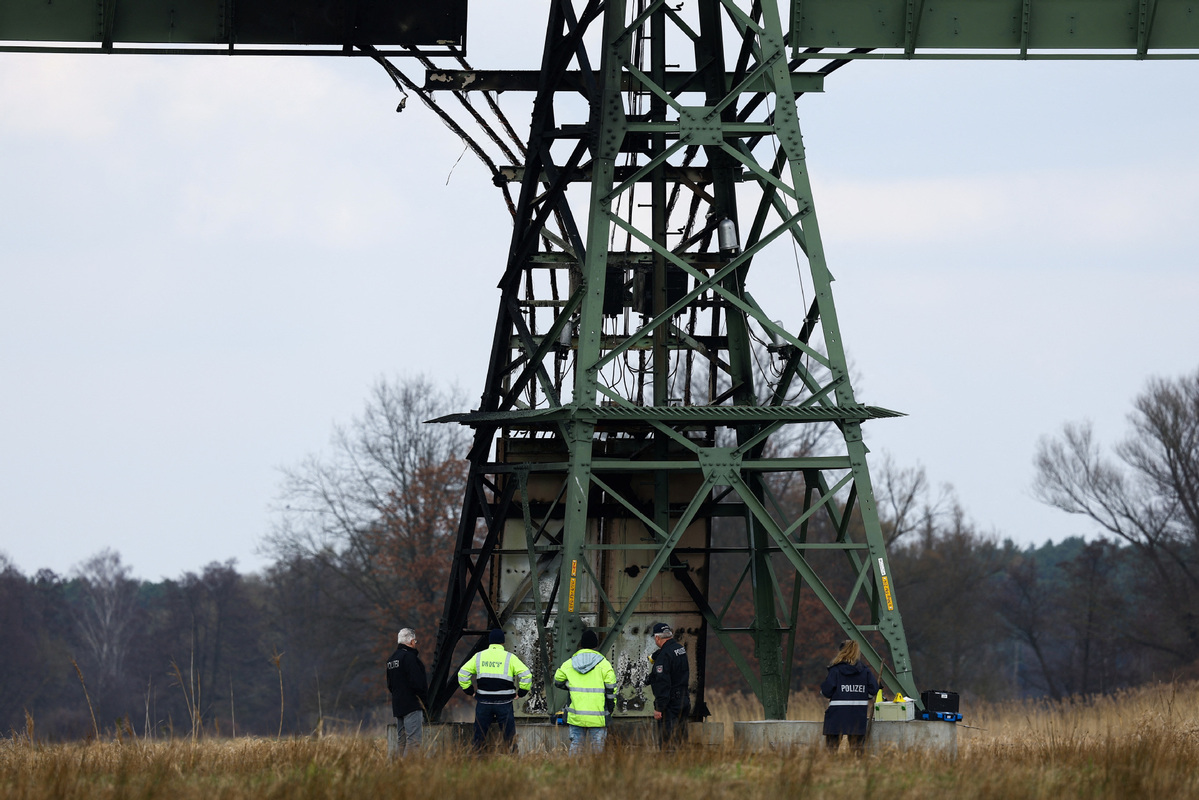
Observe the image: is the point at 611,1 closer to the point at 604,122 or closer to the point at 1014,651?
the point at 604,122

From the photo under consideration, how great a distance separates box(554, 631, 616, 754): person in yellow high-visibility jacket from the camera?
43.3 ft

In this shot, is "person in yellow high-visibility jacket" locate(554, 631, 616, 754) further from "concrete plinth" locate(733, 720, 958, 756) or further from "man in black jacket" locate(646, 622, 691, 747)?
"concrete plinth" locate(733, 720, 958, 756)

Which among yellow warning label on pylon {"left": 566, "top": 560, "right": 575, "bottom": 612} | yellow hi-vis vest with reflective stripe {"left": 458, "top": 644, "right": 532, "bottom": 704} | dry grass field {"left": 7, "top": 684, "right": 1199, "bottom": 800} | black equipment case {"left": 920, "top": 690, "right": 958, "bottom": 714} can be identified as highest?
yellow warning label on pylon {"left": 566, "top": 560, "right": 575, "bottom": 612}

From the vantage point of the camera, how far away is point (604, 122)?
1577cm

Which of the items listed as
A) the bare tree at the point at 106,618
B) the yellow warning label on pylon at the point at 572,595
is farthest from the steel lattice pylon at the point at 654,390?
the bare tree at the point at 106,618

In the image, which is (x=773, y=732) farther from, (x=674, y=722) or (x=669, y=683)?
(x=669, y=683)

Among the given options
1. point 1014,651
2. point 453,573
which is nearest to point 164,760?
point 453,573

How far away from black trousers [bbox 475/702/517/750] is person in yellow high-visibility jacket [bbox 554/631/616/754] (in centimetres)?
79

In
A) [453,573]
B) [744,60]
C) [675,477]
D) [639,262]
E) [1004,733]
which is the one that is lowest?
[1004,733]

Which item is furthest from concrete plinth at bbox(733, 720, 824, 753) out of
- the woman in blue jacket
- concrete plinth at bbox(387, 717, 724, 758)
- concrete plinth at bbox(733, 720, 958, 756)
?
the woman in blue jacket

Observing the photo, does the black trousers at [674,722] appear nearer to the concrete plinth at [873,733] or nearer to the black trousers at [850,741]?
the concrete plinth at [873,733]

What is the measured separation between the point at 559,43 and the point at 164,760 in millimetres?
10253

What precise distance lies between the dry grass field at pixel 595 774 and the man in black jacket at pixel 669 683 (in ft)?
3.46

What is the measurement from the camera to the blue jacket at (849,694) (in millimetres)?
12680
